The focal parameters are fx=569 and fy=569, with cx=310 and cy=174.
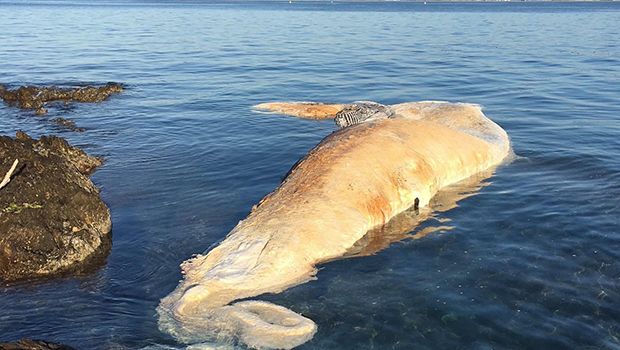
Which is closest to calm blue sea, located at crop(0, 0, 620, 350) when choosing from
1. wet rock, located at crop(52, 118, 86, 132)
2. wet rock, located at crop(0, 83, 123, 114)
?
wet rock, located at crop(52, 118, 86, 132)

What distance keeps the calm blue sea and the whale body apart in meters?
0.36

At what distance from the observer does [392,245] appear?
942cm

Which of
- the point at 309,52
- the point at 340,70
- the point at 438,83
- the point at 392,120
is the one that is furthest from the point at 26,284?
the point at 309,52

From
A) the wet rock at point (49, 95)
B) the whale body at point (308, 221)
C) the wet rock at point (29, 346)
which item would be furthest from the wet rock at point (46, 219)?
the wet rock at point (49, 95)

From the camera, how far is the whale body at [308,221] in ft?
23.5

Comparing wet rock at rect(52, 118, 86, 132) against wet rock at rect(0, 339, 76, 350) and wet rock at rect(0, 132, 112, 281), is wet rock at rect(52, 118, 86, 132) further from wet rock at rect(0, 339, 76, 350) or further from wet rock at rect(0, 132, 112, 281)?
wet rock at rect(0, 339, 76, 350)

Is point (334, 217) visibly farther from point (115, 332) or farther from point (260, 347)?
point (115, 332)

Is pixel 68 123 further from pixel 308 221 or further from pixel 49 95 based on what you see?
pixel 308 221

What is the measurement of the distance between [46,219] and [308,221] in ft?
14.5

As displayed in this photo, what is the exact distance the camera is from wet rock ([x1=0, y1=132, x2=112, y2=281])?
8938 mm

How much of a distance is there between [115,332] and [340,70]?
937 inches

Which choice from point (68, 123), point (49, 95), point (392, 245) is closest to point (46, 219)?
point (392, 245)

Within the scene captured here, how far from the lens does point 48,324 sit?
756 cm

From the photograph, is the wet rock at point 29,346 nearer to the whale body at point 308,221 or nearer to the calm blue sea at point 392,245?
the calm blue sea at point 392,245
